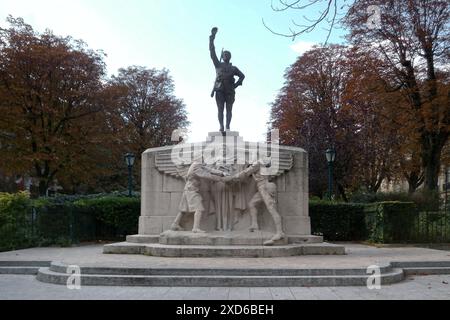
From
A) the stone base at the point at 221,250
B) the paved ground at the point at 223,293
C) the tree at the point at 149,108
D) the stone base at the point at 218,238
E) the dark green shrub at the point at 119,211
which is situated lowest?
the paved ground at the point at 223,293

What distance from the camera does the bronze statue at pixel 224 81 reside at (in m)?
16.2

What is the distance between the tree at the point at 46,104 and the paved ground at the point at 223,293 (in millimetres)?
23467

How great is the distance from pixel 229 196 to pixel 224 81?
3461 millimetres

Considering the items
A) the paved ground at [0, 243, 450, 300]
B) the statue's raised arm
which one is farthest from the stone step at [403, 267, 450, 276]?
the statue's raised arm

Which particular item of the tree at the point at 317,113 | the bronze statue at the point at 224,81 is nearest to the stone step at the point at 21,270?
the bronze statue at the point at 224,81

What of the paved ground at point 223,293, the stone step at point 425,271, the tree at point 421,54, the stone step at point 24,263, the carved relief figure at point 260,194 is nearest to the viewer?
the paved ground at point 223,293

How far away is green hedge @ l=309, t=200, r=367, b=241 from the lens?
22812mm

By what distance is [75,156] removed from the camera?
3488 cm

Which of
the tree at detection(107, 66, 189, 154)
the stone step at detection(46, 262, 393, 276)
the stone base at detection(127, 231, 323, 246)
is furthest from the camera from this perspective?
the tree at detection(107, 66, 189, 154)

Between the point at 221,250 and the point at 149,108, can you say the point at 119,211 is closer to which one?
the point at 221,250

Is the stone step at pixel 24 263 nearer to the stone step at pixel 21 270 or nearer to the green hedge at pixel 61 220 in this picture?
the stone step at pixel 21 270

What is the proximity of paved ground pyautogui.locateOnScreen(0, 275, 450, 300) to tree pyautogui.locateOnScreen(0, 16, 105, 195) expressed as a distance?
23.5 metres

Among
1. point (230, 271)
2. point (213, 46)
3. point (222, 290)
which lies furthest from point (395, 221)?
point (222, 290)

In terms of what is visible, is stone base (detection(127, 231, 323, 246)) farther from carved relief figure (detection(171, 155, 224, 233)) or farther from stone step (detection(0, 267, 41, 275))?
stone step (detection(0, 267, 41, 275))
